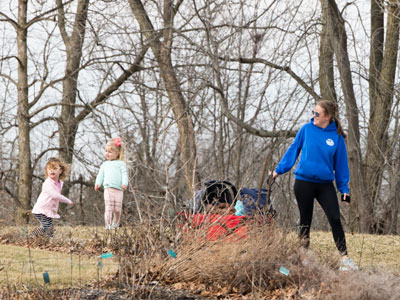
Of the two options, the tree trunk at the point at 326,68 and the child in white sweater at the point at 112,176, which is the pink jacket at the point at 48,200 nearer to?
the child in white sweater at the point at 112,176

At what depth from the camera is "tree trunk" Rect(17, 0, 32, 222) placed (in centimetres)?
1438

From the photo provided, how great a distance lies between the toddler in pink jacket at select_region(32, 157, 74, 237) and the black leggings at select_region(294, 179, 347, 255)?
3917 millimetres

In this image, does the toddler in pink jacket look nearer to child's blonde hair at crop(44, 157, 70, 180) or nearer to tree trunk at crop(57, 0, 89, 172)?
child's blonde hair at crop(44, 157, 70, 180)

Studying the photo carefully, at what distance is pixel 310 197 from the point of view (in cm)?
691

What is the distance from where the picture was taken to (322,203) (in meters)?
6.90

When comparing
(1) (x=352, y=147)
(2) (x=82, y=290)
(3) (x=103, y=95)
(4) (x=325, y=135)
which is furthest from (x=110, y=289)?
(3) (x=103, y=95)

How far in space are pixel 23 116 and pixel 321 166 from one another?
31.8ft

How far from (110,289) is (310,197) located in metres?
2.71

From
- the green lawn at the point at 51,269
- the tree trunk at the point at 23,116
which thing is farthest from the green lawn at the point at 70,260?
the tree trunk at the point at 23,116

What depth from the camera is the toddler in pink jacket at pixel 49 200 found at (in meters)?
9.24

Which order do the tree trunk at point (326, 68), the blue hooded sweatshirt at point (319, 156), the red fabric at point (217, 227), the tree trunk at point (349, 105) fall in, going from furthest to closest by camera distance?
the tree trunk at point (326, 68)
the tree trunk at point (349, 105)
the blue hooded sweatshirt at point (319, 156)
the red fabric at point (217, 227)

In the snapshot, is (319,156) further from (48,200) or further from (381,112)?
(381,112)

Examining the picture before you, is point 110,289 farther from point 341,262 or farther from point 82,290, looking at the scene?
point 341,262

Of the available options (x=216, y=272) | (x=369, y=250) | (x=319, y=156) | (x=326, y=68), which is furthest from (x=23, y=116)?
(x=216, y=272)
